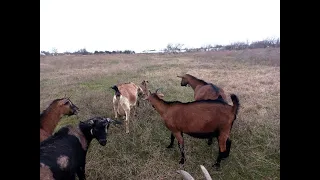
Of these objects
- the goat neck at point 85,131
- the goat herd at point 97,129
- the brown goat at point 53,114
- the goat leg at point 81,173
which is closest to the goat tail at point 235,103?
the goat herd at point 97,129

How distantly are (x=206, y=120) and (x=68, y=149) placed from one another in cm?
238

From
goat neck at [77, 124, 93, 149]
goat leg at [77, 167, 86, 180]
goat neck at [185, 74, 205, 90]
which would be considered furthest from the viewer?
goat neck at [185, 74, 205, 90]

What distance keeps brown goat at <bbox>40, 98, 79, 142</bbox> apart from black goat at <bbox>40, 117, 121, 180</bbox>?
0.96 metres

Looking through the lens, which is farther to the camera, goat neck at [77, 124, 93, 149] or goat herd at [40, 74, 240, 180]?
goat neck at [77, 124, 93, 149]

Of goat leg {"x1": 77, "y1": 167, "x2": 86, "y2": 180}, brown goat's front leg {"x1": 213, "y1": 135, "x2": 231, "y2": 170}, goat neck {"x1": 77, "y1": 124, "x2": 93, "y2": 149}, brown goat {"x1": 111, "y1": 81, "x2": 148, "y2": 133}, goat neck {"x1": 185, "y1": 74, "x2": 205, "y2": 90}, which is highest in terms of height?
goat neck {"x1": 185, "y1": 74, "x2": 205, "y2": 90}

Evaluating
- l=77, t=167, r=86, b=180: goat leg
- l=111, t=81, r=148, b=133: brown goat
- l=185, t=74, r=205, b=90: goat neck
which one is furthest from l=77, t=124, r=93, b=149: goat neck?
l=185, t=74, r=205, b=90: goat neck

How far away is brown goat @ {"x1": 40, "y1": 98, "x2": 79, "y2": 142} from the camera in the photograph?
5.15 metres

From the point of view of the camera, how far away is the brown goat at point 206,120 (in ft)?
14.9

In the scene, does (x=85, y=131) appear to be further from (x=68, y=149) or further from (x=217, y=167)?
(x=217, y=167)

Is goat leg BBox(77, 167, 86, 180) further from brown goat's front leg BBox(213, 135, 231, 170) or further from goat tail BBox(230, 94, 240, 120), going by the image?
goat tail BBox(230, 94, 240, 120)

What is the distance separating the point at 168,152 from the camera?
5496 mm
